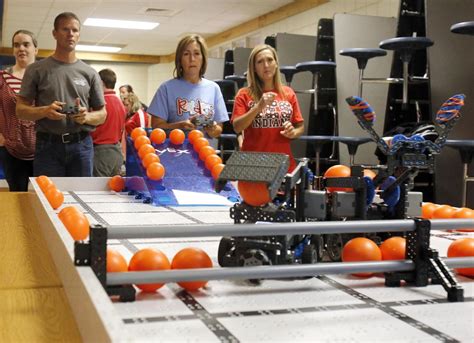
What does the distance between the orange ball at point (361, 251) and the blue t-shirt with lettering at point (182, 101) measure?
1.93 metres

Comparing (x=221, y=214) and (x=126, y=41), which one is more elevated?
(x=126, y=41)

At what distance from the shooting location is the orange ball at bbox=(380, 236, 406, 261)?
5.31 feet

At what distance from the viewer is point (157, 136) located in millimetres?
3314

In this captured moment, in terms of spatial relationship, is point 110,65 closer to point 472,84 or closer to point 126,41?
point 126,41

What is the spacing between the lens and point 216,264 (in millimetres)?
1726

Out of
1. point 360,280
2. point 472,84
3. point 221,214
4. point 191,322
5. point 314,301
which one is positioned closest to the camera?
point 191,322

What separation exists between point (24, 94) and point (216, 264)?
80.1 inches

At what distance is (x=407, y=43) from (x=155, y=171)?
2.31 meters

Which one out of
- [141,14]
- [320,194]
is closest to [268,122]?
[320,194]

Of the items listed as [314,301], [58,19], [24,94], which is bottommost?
[314,301]

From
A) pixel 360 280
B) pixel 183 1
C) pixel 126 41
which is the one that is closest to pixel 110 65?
pixel 126 41

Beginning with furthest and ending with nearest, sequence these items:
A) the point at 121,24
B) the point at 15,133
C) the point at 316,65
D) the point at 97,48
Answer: the point at 97,48
the point at 121,24
the point at 316,65
the point at 15,133

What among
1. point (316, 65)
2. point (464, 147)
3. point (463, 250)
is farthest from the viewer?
point (316, 65)

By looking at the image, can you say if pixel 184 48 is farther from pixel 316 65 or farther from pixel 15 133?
pixel 316 65
